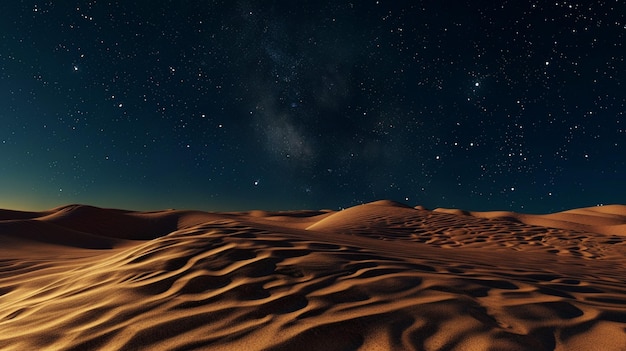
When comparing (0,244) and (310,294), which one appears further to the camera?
(0,244)

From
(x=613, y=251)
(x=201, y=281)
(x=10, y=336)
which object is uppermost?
(x=201, y=281)

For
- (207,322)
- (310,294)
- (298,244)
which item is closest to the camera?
(207,322)

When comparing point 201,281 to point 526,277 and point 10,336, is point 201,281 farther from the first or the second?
point 526,277

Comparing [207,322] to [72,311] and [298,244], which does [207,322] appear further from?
[298,244]

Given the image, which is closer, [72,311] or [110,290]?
[72,311]

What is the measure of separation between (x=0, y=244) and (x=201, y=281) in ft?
20.1

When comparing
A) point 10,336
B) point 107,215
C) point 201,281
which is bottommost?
point 10,336

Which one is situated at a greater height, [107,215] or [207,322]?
[107,215]

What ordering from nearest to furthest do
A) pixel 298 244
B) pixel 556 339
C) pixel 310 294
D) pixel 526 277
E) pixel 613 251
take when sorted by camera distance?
pixel 556 339 < pixel 310 294 < pixel 526 277 < pixel 298 244 < pixel 613 251

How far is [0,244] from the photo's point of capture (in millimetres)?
6406

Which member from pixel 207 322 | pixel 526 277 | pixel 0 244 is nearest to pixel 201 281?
pixel 207 322

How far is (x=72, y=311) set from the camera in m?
2.24

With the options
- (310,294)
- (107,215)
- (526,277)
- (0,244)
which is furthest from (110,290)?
(107,215)

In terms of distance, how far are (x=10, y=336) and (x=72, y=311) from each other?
1.00ft
